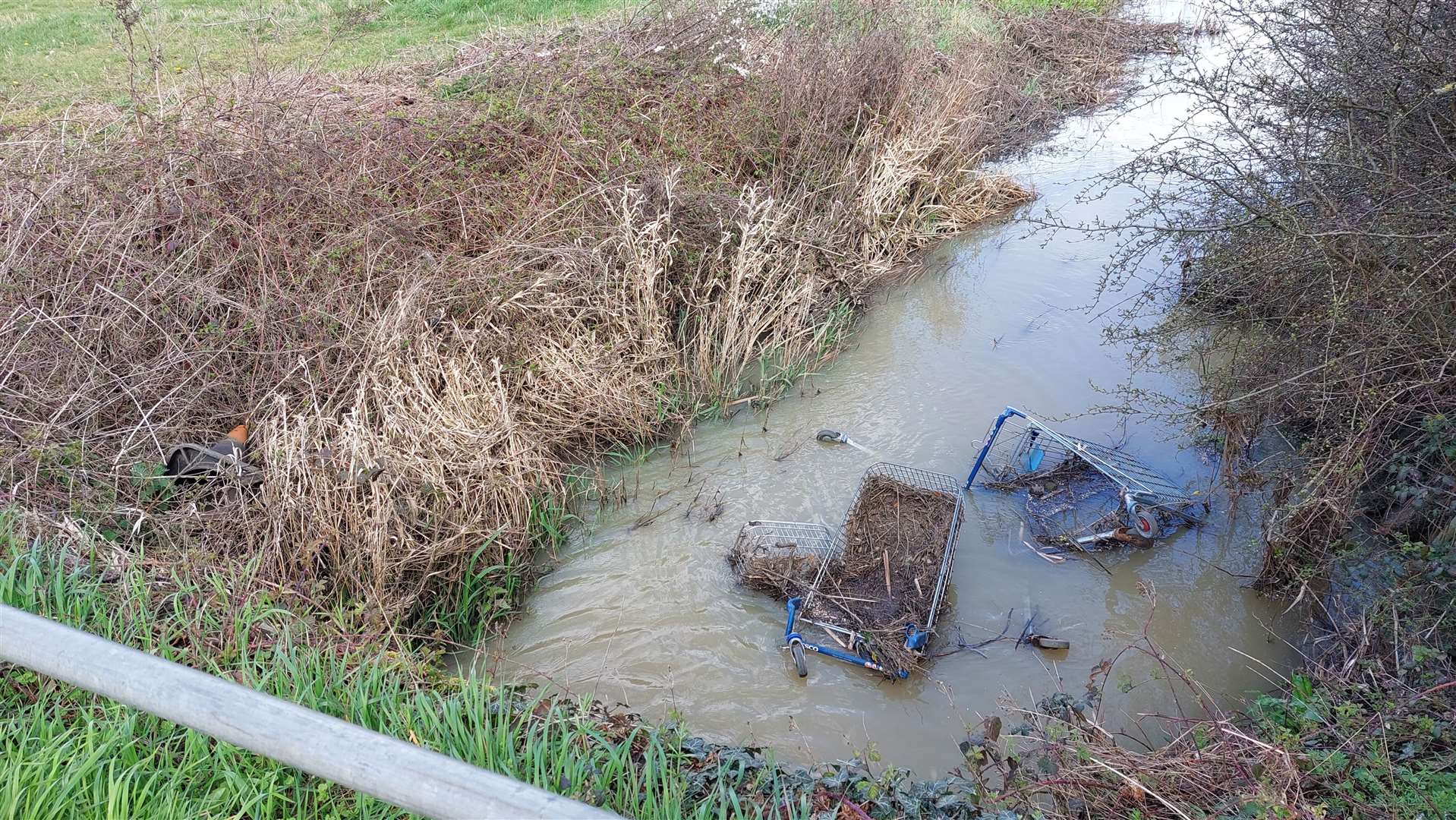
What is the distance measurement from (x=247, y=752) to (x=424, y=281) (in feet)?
11.5

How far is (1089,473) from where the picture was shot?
604cm

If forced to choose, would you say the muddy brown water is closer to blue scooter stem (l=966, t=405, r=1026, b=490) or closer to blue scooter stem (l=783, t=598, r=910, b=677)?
blue scooter stem (l=783, t=598, r=910, b=677)

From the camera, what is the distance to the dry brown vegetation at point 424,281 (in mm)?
4840

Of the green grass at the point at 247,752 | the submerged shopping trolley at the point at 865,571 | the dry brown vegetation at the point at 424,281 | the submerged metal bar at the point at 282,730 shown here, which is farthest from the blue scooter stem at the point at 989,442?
the submerged metal bar at the point at 282,730

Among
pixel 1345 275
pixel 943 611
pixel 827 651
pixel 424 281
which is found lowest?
pixel 943 611

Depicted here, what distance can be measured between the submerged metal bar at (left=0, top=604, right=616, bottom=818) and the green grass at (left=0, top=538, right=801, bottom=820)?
119cm

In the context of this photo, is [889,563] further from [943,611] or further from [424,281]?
[424,281]

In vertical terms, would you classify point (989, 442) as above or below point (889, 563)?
above

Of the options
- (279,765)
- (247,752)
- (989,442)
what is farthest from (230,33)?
(279,765)

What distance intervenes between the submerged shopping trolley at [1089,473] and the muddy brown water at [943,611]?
0.14 m

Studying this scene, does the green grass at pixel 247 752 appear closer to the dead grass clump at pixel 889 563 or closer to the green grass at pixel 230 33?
the dead grass clump at pixel 889 563

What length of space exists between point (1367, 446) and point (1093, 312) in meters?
3.84

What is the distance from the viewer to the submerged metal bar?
4.76 ft

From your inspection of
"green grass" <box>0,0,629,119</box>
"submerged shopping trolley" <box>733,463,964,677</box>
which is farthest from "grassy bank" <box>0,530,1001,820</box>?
"green grass" <box>0,0,629,119</box>
